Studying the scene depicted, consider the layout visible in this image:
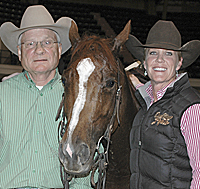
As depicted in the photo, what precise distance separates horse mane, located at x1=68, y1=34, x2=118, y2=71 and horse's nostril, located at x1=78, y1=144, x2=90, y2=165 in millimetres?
586

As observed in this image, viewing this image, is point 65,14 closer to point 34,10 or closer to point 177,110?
point 34,10

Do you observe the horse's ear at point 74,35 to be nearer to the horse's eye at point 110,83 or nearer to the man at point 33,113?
the man at point 33,113

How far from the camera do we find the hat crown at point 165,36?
181cm

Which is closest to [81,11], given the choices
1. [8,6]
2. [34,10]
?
[8,6]

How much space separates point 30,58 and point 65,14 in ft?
41.1

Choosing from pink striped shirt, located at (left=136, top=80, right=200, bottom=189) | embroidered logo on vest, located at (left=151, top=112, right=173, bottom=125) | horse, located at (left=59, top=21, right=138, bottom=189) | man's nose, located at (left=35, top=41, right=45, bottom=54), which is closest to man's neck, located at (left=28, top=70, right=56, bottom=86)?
man's nose, located at (left=35, top=41, right=45, bottom=54)

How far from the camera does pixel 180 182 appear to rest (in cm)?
149

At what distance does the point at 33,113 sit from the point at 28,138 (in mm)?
194

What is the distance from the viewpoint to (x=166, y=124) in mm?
1544

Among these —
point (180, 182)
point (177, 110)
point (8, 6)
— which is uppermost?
point (8, 6)

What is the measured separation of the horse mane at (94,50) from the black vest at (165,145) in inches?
17.9

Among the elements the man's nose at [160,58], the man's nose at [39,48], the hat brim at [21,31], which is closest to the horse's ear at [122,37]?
the man's nose at [160,58]

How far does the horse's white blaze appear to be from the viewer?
1513 millimetres

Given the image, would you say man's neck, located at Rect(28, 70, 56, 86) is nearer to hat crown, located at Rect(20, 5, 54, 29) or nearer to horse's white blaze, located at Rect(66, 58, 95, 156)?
hat crown, located at Rect(20, 5, 54, 29)
